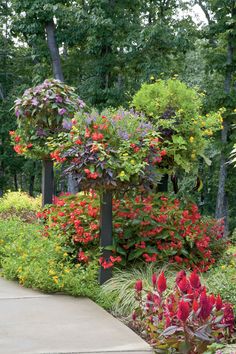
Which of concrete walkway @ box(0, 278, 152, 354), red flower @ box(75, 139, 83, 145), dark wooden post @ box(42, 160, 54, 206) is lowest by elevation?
concrete walkway @ box(0, 278, 152, 354)

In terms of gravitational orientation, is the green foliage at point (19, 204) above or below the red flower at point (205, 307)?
above

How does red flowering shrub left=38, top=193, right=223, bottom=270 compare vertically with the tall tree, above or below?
below

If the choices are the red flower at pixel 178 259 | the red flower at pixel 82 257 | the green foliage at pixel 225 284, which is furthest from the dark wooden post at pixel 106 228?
the green foliage at pixel 225 284

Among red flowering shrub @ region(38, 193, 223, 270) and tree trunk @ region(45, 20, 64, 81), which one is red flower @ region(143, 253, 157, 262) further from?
tree trunk @ region(45, 20, 64, 81)

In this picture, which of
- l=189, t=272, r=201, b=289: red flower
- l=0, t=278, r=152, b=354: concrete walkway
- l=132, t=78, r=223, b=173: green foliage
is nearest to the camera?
l=0, t=278, r=152, b=354: concrete walkway

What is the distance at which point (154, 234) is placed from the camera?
6.12 m

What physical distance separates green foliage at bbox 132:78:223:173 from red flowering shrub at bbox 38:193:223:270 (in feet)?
2.50

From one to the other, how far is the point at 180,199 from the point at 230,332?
10.0 feet

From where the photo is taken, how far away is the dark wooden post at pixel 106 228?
570 cm

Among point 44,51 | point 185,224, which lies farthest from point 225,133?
point 185,224

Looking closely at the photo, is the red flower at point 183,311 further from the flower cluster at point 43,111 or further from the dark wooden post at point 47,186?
the dark wooden post at point 47,186

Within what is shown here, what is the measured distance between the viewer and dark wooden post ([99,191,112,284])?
5699mm

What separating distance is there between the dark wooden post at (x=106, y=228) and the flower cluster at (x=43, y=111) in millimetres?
2449

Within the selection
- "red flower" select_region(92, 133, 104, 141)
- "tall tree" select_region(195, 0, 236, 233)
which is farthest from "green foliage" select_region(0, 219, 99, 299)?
"tall tree" select_region(195, 0, 236, 233)
